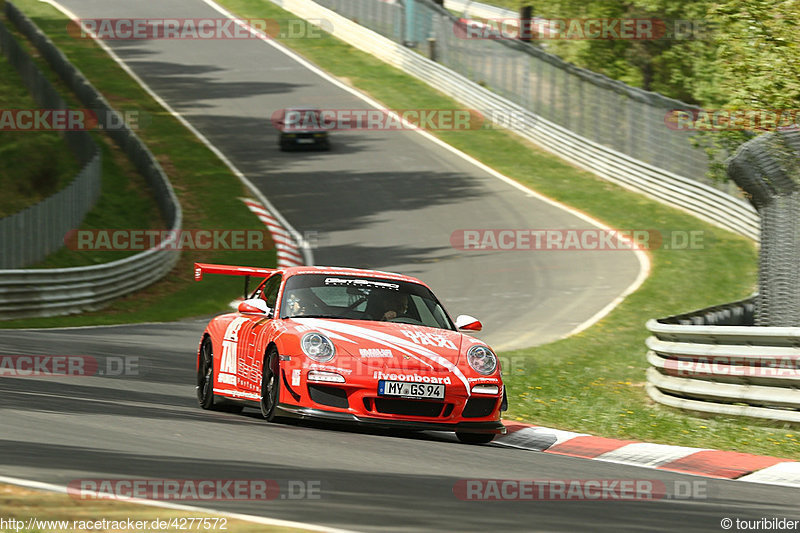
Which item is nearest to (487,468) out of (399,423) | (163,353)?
(399,423)

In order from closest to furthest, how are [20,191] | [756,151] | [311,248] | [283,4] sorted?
[756,151], [311,248], [20,191], [283,4]

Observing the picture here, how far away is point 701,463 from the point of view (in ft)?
30.4

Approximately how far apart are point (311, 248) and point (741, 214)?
11.6 metres

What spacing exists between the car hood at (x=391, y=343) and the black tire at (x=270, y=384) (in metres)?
0.33

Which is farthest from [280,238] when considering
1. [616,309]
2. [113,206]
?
[616,309]

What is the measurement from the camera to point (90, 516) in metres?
5.43

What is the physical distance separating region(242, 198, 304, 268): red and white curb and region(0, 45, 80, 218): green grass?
213 inches

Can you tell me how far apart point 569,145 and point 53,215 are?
69.5 feet

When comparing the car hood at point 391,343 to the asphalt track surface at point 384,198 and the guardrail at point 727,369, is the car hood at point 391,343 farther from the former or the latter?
the asphalt track surface at point 384,198

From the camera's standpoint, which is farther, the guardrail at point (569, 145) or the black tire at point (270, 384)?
the guardrail at point (569, 145)

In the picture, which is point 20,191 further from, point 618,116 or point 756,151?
point 756,151

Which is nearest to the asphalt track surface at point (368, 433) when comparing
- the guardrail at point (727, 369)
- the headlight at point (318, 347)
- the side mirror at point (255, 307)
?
the headlight at point (318, 347)

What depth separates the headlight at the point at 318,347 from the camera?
9.31 meters

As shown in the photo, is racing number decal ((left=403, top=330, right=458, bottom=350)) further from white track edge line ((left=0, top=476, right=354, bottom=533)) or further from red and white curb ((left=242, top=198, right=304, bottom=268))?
red and white curb ((left=242, top=198, right=304, bottom=268))
